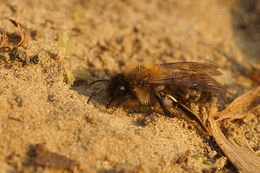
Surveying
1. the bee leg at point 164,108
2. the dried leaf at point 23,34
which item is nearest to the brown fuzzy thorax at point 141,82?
the bee leg at point 164,108

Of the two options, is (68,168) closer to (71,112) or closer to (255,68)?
(71,112)

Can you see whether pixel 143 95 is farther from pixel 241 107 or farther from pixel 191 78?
pixel 241 107

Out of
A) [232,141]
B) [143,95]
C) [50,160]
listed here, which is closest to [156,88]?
[143,95]

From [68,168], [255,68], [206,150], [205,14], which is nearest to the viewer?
[68,168]

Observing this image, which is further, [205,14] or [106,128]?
[205,14]

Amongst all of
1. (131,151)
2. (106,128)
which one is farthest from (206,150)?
(106,128)

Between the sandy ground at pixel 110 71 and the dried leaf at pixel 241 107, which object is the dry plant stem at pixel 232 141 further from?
the sandy ground at pixel 110 71
